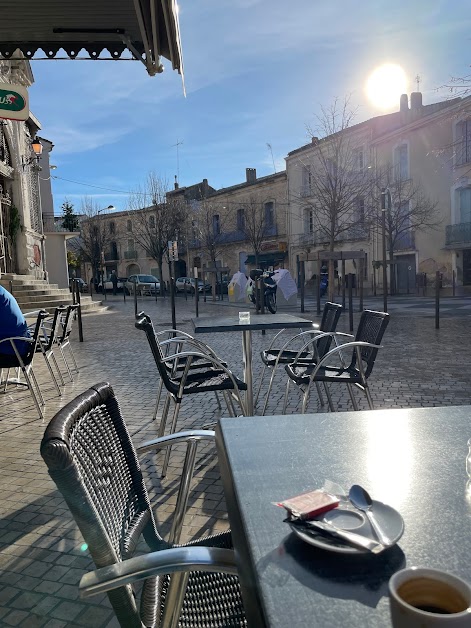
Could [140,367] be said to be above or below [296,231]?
below

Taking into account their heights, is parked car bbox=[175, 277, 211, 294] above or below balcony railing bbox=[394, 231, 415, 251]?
below

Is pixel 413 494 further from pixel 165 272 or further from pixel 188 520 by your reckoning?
pixel 165 272

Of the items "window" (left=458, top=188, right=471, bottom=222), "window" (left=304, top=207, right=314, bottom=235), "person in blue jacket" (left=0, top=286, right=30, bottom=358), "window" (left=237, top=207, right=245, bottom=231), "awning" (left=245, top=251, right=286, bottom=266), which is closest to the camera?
"person in blue jacket" (left=0, top=286, right=30, bottom=358)

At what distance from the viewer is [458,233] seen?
26.1 m

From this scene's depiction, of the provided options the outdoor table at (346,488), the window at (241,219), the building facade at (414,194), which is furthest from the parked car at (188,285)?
the outdoor table at (346,488)

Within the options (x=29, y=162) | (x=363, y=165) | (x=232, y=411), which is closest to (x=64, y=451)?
(x=232, y=411)

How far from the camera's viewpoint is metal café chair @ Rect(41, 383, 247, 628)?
1.02 m

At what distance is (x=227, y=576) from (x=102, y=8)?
4.99 metres

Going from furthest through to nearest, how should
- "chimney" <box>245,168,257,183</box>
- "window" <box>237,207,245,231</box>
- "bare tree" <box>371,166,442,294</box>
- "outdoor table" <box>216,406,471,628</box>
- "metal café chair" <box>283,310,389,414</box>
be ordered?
1. "chimney" <box>245,168,257,183</box>
2. "window" <box>237,207,245,231</box>
3. "bare tree" <box>371,166,442,294</box>
4. "metal café chair" <box>283,310,389,414</box>
5. "outdoor table" <box>216,406,471,628</box>

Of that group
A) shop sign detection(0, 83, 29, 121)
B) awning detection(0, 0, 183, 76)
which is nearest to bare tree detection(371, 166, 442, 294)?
awning detection(0, 0, 183, 76)

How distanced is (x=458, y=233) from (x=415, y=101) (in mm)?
9559

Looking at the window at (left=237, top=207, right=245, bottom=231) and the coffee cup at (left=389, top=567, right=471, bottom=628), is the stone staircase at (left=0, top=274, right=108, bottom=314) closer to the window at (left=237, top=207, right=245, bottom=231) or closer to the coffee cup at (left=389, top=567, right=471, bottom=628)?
the coffee cup at (left=389, top=567, right=471, bottom=628)

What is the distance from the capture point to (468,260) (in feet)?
87.0

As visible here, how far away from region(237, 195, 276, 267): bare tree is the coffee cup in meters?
33.3
